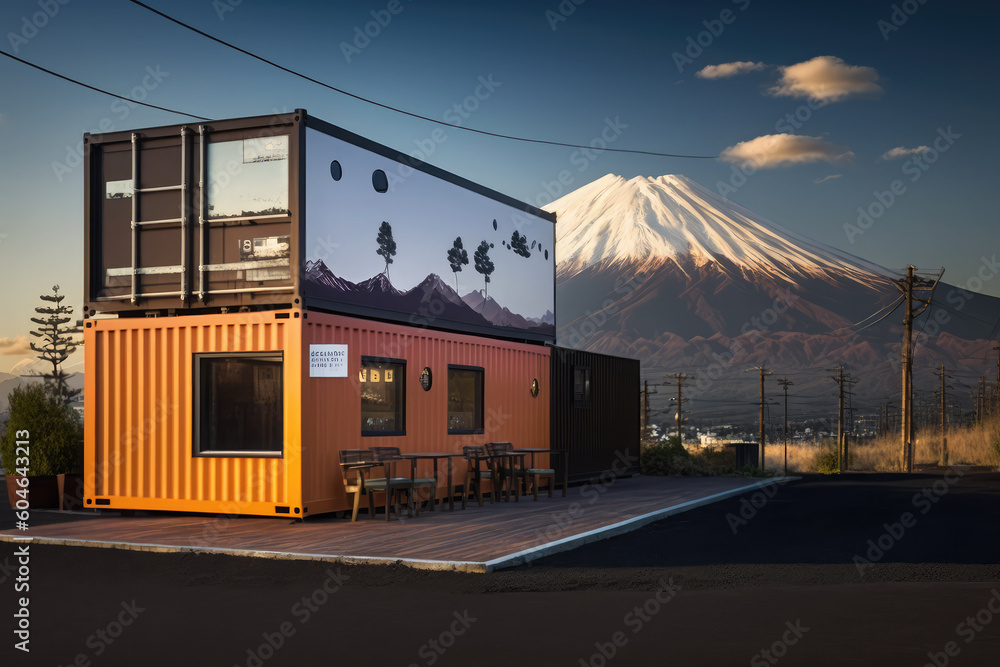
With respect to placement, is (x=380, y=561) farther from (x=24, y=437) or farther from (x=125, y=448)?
(x=24, y=437)

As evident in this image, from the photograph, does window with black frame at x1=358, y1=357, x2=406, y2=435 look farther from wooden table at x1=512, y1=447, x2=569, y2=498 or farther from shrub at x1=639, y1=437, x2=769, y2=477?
shrub at x1=639, y1=437, x2=769, y2=477

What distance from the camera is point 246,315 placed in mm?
13578

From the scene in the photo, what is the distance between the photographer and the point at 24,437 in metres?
15.2

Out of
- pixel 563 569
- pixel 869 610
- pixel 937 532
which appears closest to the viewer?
pixel 869 610

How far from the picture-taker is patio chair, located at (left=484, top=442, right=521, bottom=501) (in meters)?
16.9

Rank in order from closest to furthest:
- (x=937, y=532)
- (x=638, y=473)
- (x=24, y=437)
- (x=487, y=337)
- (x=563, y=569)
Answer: (x=563, y=569)
(x=937, y=532)
(x=24, y=437)
(x=487, y=337)
(x=638, y=473)

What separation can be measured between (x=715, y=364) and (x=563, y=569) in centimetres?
13260

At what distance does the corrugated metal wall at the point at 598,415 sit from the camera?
68.2 ft

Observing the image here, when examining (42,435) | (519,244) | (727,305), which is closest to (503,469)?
(519,244)

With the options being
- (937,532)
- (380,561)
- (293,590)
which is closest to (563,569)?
(380,561)

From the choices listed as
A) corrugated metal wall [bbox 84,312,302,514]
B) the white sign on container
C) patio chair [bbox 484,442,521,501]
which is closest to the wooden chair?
corrugated metal wall [bbox 84,312,302,514]

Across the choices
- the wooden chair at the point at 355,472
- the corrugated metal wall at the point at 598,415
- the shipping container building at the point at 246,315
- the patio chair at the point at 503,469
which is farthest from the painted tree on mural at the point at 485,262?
the wooden chair at the point at 355,472

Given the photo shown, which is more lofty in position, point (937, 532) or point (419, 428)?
point (419, 428)

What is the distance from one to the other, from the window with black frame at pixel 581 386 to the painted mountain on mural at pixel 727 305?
10566cm
